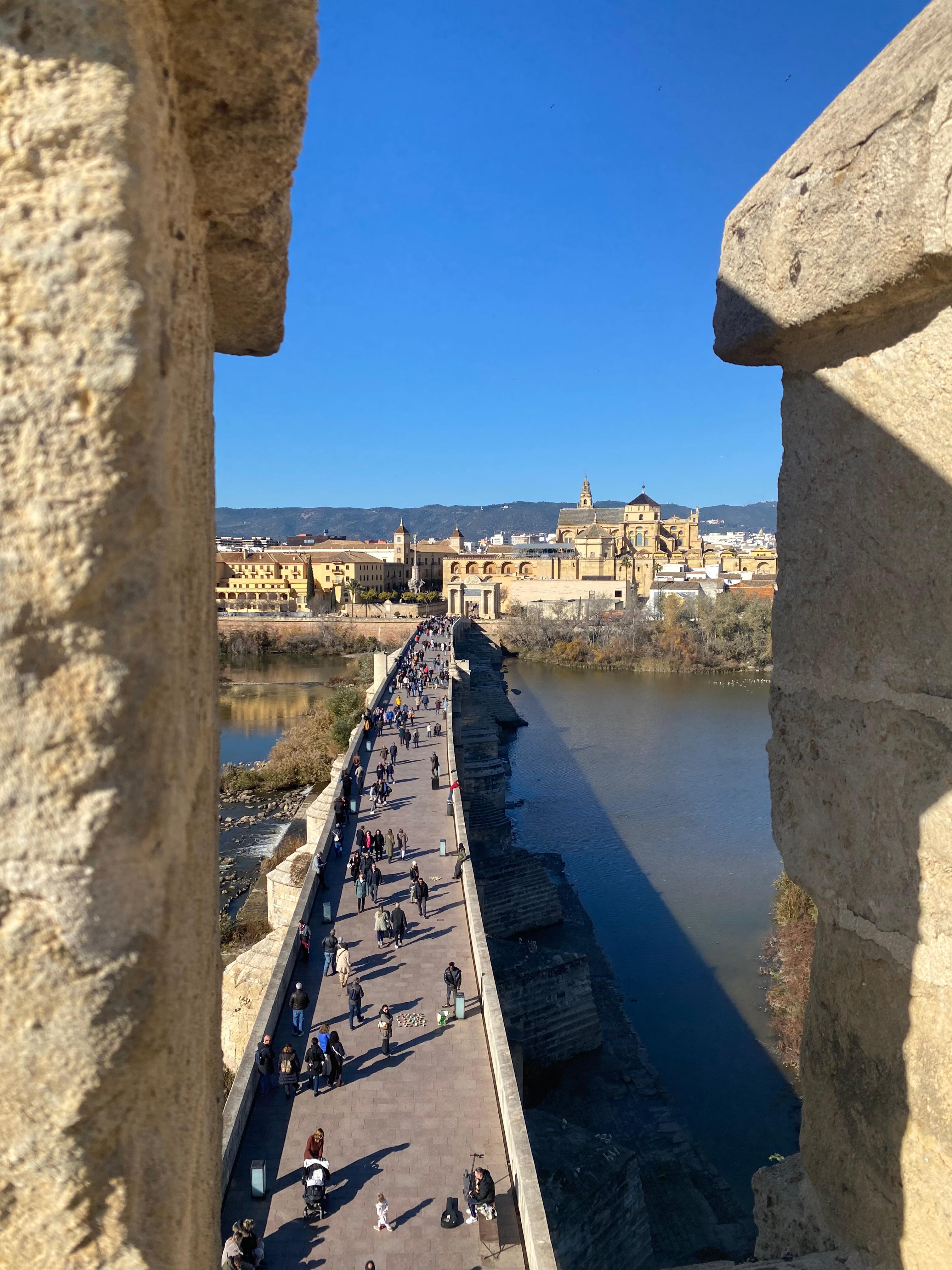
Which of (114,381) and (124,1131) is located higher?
(114,381)

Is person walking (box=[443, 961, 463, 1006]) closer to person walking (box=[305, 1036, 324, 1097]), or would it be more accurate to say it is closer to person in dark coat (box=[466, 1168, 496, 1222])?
person walking (box=[305, 1036, 324, 1097])

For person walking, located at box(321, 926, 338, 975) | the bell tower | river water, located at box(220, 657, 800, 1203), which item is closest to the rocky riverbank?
river water, located at box(220, 657, 800, 1203)

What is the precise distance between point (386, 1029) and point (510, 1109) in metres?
1.78

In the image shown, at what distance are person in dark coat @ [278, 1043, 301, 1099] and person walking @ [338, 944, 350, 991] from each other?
5.83ft

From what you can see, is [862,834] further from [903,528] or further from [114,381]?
[114,381]

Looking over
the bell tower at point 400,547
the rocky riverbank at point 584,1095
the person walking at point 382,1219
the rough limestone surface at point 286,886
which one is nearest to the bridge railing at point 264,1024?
the rough limestone surface at point 286,886

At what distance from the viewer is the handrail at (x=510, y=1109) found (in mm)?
4836

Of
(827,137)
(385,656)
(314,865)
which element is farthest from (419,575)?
(827,137)

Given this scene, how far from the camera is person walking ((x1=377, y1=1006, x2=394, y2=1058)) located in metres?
7.27

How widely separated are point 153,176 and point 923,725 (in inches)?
59.8

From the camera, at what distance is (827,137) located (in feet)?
5.68

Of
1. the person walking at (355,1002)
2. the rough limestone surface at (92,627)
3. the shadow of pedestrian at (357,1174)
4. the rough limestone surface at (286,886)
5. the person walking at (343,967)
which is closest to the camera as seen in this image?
the rough limestone surface at (92,627)

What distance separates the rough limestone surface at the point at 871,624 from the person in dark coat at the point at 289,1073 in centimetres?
540

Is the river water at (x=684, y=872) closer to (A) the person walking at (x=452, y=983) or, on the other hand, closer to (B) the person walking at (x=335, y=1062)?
(A) the person walking at (x=452, y=983)
